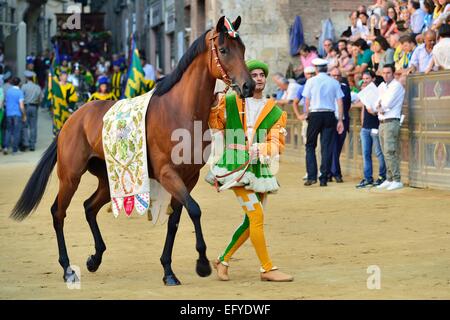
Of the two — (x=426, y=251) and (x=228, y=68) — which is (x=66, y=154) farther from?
(x=426, y=251)

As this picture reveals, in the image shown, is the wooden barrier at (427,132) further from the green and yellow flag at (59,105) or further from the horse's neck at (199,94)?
the green and yellow flag at (59,105)

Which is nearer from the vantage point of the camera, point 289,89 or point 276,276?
point 276,276

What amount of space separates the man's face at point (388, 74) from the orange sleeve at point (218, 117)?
7252 millimetres

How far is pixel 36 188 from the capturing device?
9.17 meters

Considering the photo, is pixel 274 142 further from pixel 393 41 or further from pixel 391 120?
pixel 393 41

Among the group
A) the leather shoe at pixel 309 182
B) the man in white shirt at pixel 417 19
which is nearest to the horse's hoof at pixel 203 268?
the leather shoe at pixel 309 182

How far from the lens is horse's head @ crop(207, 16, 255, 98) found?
7.69 m

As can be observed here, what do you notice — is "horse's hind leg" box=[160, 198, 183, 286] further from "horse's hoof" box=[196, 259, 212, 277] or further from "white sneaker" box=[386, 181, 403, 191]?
"white sneaker" box=[386, 181, 403, 191]

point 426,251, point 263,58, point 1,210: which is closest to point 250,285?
point 426,251

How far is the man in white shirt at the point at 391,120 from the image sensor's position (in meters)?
14.6

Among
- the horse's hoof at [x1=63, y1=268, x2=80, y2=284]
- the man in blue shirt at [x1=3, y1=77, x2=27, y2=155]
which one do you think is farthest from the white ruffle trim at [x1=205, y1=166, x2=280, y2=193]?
the man in blue shirt at [x1=3, y1=77, x2=27, y2=155]

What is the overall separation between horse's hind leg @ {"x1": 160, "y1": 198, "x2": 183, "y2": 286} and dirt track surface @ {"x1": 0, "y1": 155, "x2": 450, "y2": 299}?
89 millimetres

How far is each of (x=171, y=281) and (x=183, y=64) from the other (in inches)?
69.6

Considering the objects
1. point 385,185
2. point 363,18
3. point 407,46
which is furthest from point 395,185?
point 363,18
